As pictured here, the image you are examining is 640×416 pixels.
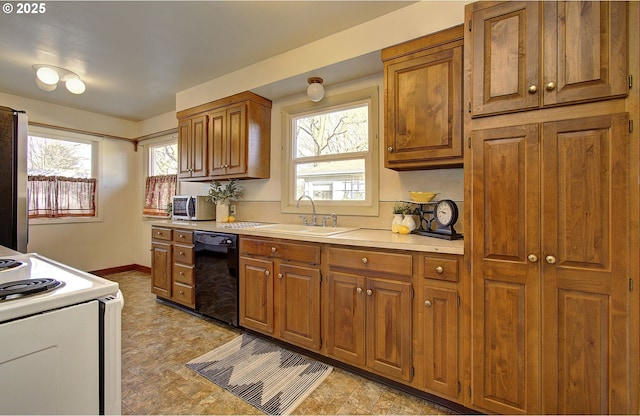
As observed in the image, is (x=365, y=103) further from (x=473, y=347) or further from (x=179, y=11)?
(x=473, y=347)

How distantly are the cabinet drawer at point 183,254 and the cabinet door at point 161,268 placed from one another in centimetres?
12

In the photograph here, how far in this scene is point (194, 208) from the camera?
348cm

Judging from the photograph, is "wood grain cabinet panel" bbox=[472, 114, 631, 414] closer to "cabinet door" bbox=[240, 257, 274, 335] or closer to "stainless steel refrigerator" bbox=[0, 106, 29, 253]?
"cabinet door" bbox=[240, 257, 274, 335]

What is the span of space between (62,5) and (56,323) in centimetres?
243

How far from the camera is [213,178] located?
342 cm

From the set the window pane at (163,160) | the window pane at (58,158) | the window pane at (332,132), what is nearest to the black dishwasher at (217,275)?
the window pane at (332,132)

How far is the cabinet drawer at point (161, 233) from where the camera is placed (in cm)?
330

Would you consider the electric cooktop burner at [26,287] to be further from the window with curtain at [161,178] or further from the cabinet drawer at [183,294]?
the window with curtain at [161,178]

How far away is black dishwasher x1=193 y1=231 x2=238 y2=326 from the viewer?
2.67m

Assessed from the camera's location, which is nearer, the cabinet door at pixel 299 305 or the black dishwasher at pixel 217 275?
the cabinet door at pixel 299 305

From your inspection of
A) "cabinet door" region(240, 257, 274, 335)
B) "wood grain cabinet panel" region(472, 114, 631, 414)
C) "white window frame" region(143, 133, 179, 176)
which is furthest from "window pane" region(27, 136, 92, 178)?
"wood grain cabinet panel" region(472, 114, 631, 414)

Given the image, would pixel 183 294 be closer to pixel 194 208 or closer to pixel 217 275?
pixel 217 275

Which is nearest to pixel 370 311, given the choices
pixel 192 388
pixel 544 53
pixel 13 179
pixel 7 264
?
pixel 192 388

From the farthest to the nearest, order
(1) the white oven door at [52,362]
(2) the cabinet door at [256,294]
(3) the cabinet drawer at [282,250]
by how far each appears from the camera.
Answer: (2) the cabinet door at [256,294] < (3) the cabinet drawer at [282,250] < (1) the white oven door at [52,362]
